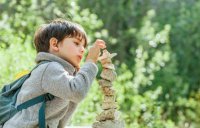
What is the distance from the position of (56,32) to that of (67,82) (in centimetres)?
29

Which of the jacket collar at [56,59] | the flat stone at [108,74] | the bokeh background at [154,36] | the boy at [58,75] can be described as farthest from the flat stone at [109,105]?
the bokeh background at [154,36]

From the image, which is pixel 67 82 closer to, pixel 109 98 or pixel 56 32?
pixel 56 32

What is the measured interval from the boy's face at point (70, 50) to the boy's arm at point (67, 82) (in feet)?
0.37

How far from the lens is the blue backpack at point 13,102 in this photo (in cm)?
311

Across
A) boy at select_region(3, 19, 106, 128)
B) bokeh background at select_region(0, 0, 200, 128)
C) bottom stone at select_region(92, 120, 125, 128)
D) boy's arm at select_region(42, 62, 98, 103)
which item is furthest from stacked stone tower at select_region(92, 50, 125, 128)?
bokeh background at select_region(0, 0, 200, 128)

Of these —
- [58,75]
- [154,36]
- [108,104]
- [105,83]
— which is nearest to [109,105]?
[108,104]

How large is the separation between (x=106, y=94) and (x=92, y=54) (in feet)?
1.29

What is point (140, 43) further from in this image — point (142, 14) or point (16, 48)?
point (16, 48)

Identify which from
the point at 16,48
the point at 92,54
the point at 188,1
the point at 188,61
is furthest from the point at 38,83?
the point at 188,1

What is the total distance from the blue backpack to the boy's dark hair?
111mm

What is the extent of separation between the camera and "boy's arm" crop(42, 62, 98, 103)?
3.05m

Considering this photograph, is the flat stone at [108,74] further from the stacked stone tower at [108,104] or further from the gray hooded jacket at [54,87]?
the gray hooded jacket at [54,87]

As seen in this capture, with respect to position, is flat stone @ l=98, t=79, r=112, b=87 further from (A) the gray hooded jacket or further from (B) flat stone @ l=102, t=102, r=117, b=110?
(A) the gray hooded jacket

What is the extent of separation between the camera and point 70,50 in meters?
3.22
